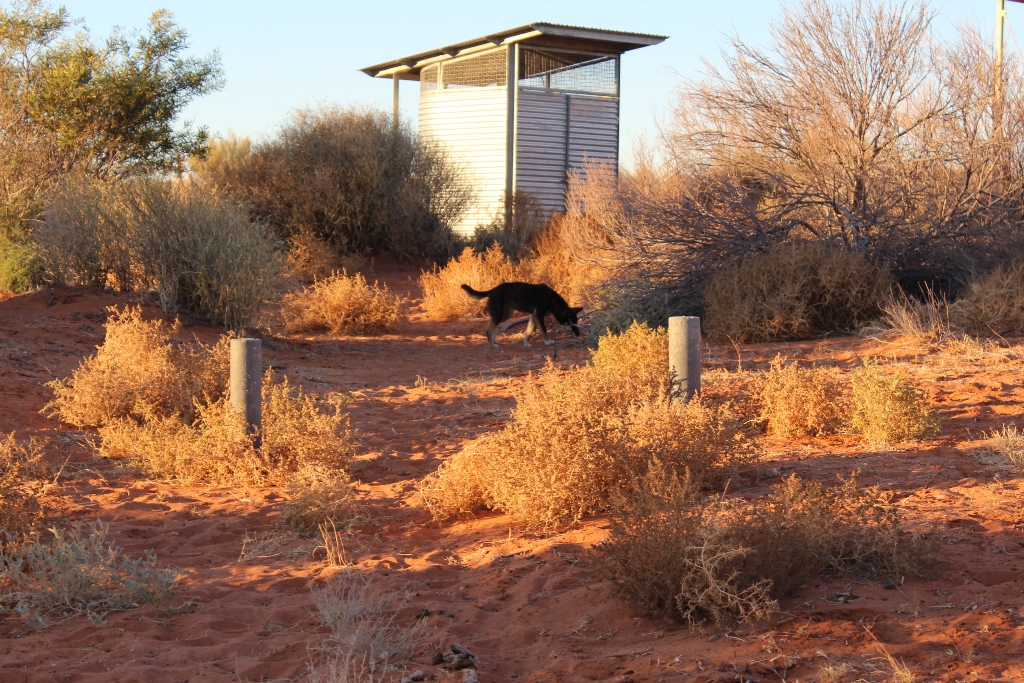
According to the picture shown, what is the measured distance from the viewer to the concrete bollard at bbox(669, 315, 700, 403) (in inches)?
251

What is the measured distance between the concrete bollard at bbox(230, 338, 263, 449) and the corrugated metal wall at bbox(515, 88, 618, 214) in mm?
17027

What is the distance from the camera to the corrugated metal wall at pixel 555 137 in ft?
76.3

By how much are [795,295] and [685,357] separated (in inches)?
222

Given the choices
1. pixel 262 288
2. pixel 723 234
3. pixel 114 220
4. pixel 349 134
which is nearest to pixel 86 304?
pixel 114 220

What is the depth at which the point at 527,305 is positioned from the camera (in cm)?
1302

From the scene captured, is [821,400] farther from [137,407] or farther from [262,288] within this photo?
[262,288]

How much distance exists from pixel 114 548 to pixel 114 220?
939 centimetres

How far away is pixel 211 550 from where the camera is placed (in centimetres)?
516

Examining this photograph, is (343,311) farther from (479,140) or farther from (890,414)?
(479,140)

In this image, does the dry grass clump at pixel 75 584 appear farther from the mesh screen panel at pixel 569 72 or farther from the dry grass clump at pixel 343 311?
the mesh screen panel at pixel 569 72

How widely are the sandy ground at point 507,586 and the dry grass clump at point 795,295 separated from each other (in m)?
3.58

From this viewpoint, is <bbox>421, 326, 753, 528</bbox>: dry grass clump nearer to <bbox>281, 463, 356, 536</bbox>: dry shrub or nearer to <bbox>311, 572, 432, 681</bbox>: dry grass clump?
<bbox>281, 463, 356, 536</bbox>: dry shrub

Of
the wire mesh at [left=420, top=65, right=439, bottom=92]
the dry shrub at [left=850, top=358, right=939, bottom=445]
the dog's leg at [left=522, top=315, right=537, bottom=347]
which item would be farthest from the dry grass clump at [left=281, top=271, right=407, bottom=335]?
the wire mesh at [left=420, top=65, right=439, bottom=92]

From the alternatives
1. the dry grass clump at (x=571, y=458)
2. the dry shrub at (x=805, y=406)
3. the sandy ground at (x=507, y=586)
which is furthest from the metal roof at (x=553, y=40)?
the dry grass clump at (x=571, y=458)
